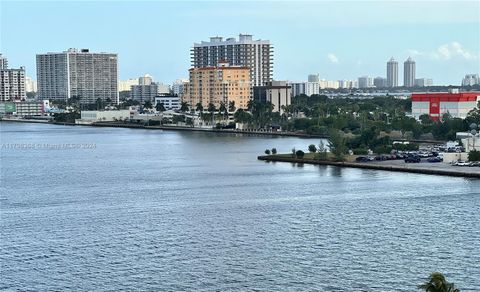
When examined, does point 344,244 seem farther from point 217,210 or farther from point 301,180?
point 301,180

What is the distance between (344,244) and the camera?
6.59m

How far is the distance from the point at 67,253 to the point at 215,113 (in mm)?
18568

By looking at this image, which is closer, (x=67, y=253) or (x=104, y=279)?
(x=104, y=279)

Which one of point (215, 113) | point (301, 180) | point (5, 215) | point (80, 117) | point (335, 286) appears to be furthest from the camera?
point (80, 117)

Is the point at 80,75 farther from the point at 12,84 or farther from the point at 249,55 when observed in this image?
the point at 249,55

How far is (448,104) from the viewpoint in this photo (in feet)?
64.5

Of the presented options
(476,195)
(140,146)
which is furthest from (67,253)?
(140,146)

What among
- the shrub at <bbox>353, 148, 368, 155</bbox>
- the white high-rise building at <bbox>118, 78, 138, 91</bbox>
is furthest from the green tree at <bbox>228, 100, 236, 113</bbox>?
the white high-rise building at <bbox>118, 78, 138, 91</bbox>

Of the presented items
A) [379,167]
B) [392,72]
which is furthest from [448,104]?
[392,72]

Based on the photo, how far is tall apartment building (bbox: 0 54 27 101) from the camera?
124 ft

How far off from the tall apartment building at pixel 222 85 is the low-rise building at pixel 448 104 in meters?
7.10

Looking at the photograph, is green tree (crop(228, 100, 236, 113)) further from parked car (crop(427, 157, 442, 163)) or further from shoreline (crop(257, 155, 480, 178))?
parked car (crop(427, 157, 442, 163))

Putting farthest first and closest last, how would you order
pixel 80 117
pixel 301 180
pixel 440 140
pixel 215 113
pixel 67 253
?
pixel 80 117
pixel 215 113
pixel 440 140
pixel 301 180
pixel 67 253

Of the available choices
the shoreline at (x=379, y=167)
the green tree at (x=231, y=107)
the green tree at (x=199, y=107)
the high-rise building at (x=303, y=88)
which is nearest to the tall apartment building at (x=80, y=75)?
the high-rise building at (x=303, y=88)
